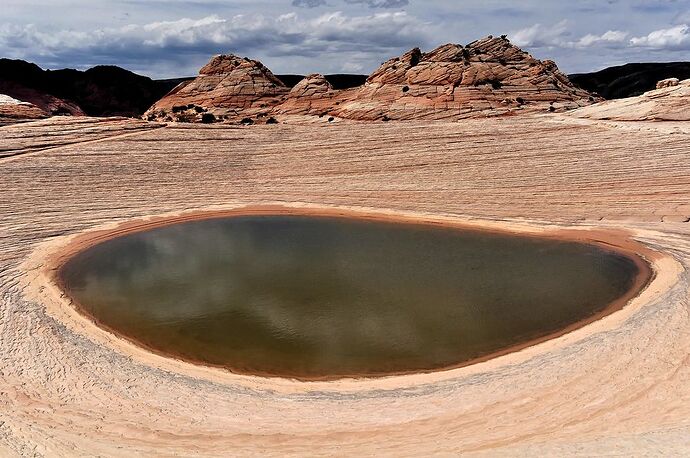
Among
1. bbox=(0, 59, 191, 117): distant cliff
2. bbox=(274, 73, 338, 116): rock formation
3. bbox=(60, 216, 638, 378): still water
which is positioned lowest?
bbox=(60, 216, 638, 378): still water

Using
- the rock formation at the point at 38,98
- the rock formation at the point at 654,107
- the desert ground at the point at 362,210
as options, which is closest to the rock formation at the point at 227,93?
the rock formation at the point at 38,98

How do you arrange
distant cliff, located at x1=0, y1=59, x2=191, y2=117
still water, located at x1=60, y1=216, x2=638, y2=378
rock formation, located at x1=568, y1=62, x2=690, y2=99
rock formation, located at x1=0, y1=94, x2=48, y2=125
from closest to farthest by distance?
still water, located at x1=60, y1=216, x2=638, y2=378, rock formation, located at x1=0, y1=94, x2=48, y2=125, distant cliff, located at x1=0, y1=59, x2=191, y2=117, rock formation, located at x1=568, y1=62, x2=690, y2=99

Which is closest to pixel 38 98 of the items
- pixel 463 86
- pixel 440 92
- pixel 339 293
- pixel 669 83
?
pixel 440 92

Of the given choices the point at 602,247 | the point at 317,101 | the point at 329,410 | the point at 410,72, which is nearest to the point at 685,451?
the point at 329,410

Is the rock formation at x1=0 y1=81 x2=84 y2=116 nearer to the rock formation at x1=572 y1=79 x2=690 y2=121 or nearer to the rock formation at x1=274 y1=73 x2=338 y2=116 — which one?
the rock formation at x1=274 y1=73 x2=338 y2=116

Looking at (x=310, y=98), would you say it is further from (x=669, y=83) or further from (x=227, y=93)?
(x=669, y=83)

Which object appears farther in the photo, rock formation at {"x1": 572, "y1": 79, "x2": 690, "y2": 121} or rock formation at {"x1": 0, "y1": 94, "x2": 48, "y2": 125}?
rock formation at {"x1": 0, "y1": 94, "x2": 48, "y2": 125}

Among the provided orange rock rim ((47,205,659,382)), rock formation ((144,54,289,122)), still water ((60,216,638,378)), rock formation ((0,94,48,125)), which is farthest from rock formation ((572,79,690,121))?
rock formation ((0,94,48,125))
